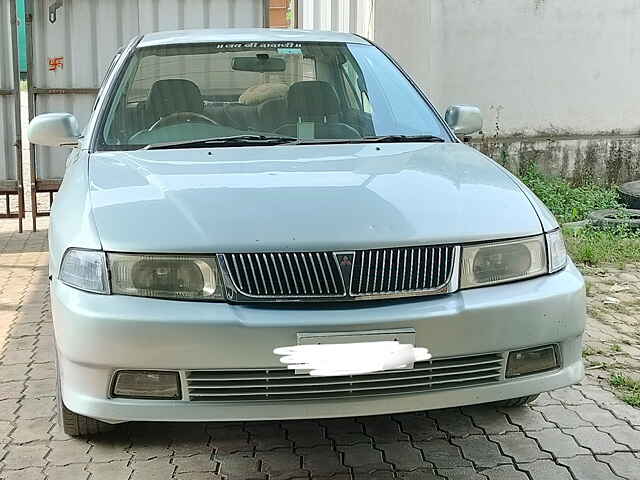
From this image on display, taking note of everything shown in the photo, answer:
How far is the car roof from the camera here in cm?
453

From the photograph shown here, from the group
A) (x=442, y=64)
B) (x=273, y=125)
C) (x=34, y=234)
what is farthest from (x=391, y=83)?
(x=34, y=234)

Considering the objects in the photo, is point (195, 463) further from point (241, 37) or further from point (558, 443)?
point (241, 37)

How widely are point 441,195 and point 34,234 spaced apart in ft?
20.0

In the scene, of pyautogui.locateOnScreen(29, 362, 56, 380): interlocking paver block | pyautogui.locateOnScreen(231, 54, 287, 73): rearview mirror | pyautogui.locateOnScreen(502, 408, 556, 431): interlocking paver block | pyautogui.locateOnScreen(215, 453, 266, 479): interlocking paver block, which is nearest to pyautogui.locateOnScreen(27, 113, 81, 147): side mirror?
pyautogui.locateOnScreen(231, 54, 287, 73): rearview mirror

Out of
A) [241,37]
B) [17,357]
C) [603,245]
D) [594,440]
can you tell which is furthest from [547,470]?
[603,245]

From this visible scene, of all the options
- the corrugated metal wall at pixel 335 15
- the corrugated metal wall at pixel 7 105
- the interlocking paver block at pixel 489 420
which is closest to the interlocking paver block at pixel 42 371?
the interlocking paver block at pixel 489 420

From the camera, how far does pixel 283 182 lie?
3.17 metres

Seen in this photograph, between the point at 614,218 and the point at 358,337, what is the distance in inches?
217

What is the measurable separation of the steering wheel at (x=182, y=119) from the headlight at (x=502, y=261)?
5.54ft

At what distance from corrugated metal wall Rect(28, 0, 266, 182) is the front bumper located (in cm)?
593

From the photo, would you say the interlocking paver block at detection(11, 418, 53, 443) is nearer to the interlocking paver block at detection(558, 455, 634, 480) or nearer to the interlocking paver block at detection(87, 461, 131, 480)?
the interlocking paver block at detection(87, 461, 131, 480)

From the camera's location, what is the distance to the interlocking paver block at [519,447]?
3.38m

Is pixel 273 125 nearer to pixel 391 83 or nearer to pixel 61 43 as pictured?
pixel 391 83

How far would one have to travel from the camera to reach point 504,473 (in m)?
3.24
